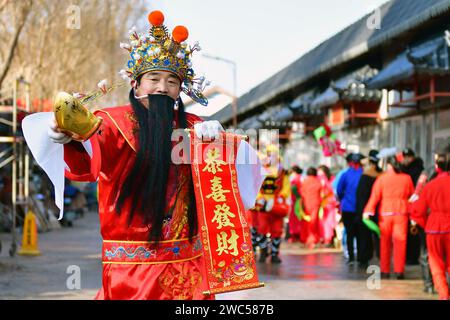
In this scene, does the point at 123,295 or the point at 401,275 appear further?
the point at 401,275

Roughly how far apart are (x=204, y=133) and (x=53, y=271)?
1004cm

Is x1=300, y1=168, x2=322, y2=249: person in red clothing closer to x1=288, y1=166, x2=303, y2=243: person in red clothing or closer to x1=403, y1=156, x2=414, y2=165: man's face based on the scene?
x1=288, y1=166, x2=303, y2=243: person in red clothing

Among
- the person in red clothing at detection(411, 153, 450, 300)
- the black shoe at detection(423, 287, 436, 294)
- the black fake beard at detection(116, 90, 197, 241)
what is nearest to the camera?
the black fake beard at detection(116, 90, 197, 241)

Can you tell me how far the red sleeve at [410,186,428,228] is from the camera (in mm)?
10695

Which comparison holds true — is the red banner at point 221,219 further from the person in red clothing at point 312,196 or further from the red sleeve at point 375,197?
the person in red clothing at point 312,196

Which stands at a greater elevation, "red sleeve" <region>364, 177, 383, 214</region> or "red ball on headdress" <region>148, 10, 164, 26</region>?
"red ball on headdress" <region>148, 10, 164, 26</region>

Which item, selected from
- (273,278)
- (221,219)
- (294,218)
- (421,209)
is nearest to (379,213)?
(273,278)

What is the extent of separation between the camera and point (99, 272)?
14.3 metres

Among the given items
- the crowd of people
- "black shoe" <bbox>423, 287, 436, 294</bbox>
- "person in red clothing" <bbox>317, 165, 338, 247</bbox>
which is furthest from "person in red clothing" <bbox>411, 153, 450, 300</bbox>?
"person in red clothing" <bbox>317, 165, 338, 247</bbox>

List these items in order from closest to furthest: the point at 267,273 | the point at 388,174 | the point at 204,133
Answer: the point at 204,133 → the point at 388,174 → the point at 267,273

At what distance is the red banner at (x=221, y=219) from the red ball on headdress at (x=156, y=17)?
0.80 metres

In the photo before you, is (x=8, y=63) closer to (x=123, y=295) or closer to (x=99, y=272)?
(x=99, y=272)

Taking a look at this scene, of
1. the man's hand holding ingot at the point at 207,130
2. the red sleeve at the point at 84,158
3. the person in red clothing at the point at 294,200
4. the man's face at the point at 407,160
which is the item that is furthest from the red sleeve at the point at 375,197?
the red sleeve at the point at 84,158
